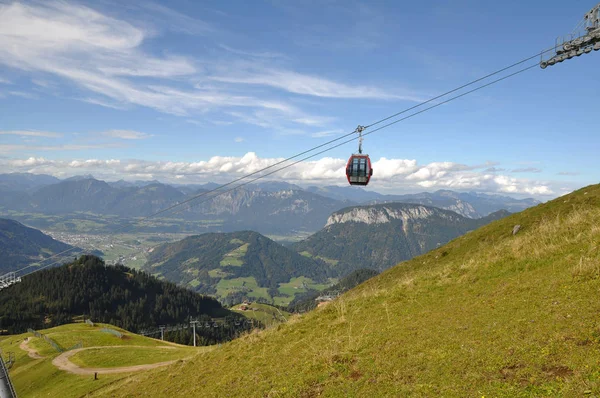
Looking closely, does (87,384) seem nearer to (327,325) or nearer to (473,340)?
(327,325)

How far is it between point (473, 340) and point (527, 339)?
165 centimetres

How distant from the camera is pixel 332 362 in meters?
13.6

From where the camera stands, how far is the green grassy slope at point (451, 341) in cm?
948

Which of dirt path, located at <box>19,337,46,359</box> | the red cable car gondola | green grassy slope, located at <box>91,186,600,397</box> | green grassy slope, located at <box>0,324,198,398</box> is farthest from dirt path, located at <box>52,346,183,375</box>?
the red cable car gondola

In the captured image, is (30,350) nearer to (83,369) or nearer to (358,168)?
(83,369)

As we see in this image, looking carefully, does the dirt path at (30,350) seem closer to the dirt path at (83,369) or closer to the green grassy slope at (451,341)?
the dirt path at (83,369)

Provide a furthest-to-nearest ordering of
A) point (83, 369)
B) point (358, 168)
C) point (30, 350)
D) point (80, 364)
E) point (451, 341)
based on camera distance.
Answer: point (30, 350), point (80, 364), point (83, 369), point (358, 168), point (451, 341)

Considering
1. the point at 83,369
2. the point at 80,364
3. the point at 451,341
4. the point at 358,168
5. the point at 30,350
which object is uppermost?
the point at 358,168

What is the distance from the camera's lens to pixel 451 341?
482 inches

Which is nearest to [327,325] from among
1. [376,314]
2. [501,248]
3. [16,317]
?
[376,314]

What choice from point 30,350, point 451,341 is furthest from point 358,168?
point 30,350

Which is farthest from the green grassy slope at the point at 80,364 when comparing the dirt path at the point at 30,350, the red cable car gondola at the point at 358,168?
the red cable car gondola at the point at 358,168

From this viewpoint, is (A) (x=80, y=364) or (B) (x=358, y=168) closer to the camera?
(B) (x=358, y=168)

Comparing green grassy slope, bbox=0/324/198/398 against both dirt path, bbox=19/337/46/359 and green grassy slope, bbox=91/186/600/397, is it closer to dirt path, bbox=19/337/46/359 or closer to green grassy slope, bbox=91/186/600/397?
dirt path, bbox=19/337/46/359
